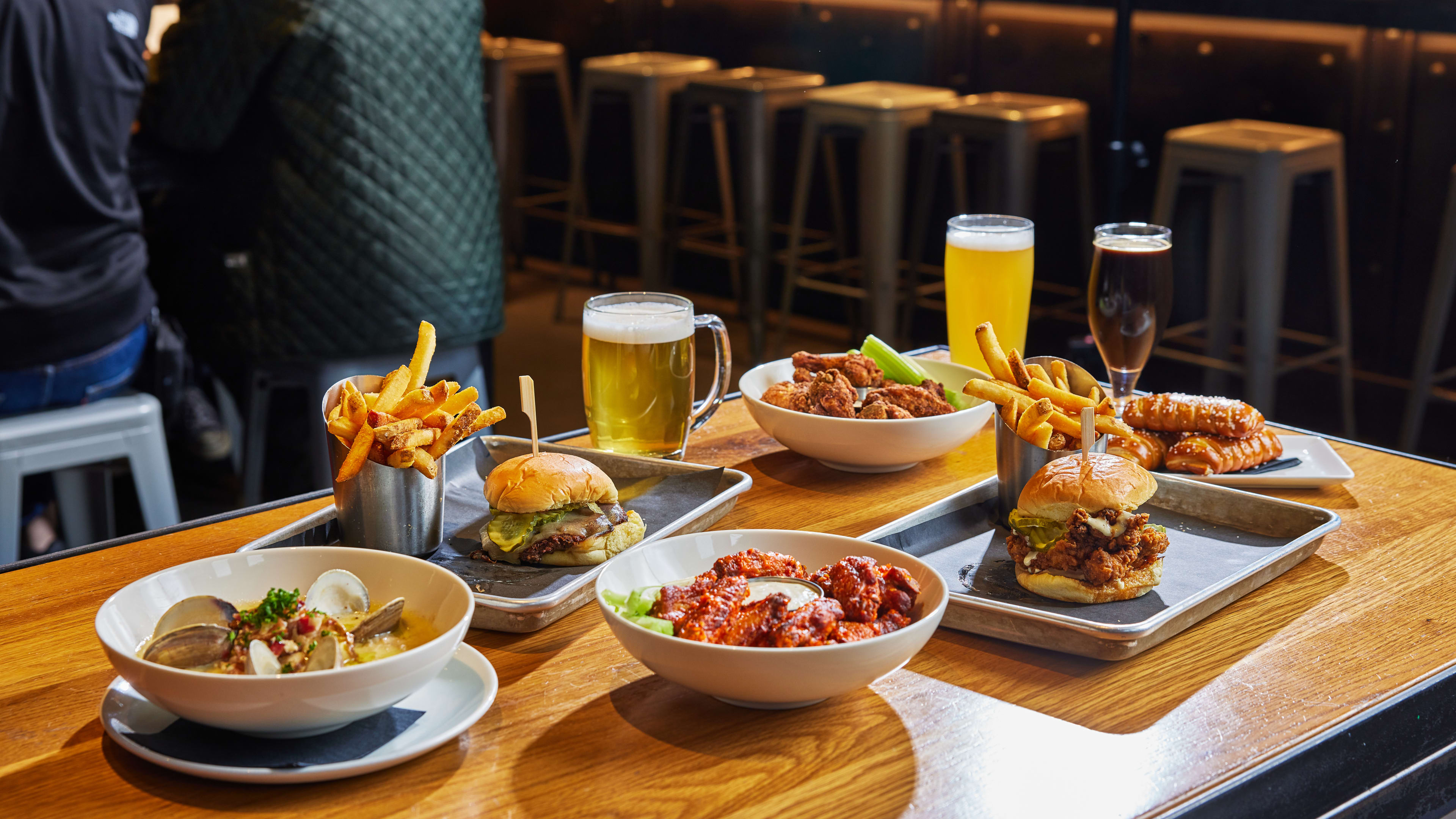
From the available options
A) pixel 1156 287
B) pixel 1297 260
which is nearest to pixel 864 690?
pixel 1156 287

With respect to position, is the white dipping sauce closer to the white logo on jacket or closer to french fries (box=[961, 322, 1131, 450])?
french fries (box=[961, 322, 1131, 450])

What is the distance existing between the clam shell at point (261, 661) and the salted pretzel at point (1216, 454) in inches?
38.3

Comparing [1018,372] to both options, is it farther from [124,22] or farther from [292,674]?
[124,22]

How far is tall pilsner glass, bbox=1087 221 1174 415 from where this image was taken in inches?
57.9

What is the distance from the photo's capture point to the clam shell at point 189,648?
2.61 ft

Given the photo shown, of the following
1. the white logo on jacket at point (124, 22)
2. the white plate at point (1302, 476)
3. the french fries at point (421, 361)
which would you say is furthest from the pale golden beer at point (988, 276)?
the white logo on jacket at point (124, 22)

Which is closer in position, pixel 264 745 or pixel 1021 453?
pixel 264 745

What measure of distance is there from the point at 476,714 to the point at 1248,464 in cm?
92

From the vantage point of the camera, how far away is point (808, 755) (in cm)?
85

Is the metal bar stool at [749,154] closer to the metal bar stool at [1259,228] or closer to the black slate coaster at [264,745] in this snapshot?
the metal bar stool at [1259,228]

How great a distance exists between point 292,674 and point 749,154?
4102mm

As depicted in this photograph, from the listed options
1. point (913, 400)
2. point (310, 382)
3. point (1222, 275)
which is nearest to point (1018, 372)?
point (913, 400)

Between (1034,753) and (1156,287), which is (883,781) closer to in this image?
(1034,753)

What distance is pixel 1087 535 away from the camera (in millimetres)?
1036
